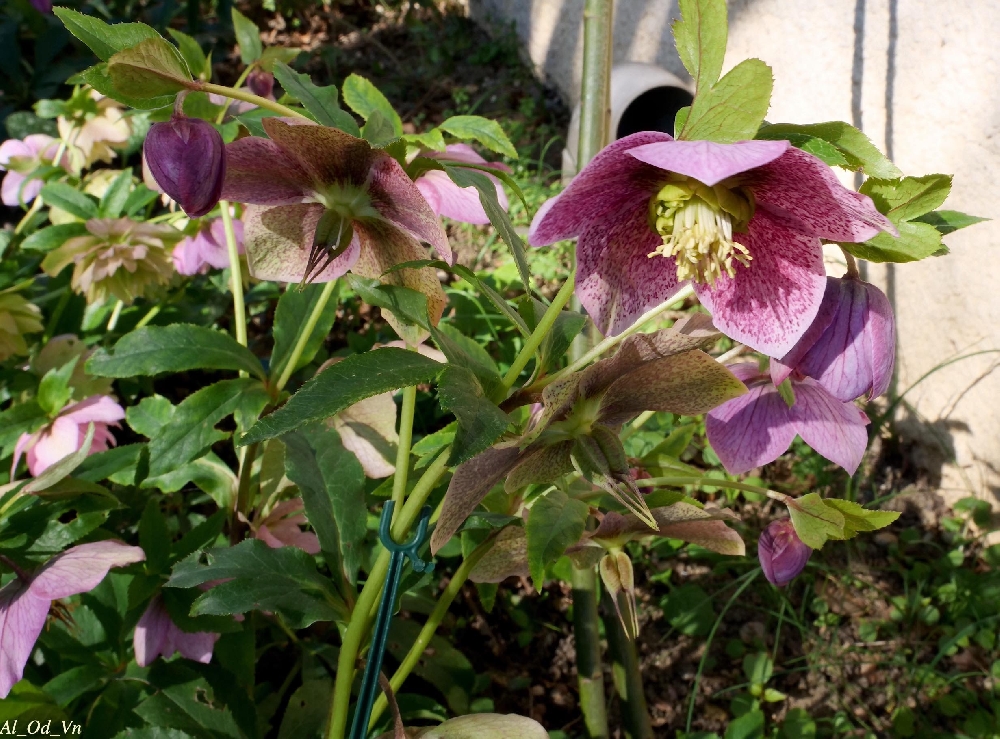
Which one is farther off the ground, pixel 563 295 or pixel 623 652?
pixel 563 295

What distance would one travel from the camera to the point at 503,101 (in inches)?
92.8

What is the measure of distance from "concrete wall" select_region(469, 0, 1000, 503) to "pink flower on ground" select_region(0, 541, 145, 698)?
1246 mm

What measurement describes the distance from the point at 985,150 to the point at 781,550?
0.86m

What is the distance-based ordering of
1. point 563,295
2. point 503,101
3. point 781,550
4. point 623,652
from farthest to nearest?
1. point 503,101
2. point 623,652
3. point 781,550
4. point 563,295

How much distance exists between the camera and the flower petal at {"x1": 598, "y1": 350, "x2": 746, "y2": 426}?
0.49m

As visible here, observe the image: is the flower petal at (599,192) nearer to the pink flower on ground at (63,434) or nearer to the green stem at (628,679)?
the green stem at (628,679)

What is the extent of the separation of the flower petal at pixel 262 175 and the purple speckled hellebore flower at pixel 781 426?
0.36 meters

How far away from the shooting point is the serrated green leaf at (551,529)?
0.53m

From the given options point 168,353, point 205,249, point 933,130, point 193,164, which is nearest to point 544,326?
point 193,164

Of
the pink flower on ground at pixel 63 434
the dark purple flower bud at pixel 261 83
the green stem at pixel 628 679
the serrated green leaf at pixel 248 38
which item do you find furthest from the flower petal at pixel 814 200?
the dark purple flower bud at pixel 261 83

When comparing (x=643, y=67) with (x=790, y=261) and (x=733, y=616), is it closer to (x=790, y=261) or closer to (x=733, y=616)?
(x=733, y=616)

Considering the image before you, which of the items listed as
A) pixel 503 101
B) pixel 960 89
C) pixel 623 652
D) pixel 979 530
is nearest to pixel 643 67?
pixel 503 101

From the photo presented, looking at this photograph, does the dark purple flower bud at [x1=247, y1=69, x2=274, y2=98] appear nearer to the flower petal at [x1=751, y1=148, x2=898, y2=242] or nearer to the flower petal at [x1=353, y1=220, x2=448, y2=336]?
the flower petal at [x1=353, y1=220, x2=448, y2=336]

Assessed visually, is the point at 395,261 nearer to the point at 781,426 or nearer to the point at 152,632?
the point at 781,426
